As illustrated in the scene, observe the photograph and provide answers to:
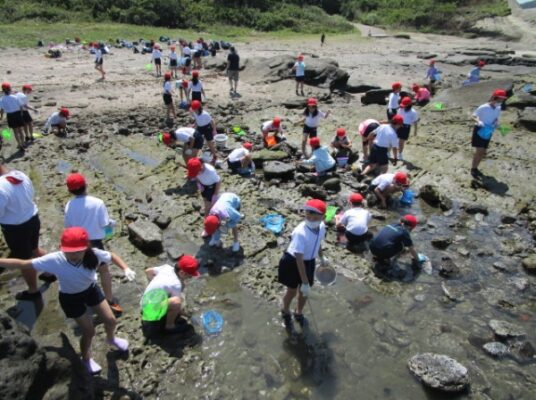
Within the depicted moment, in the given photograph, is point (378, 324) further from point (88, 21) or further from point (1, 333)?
point (88, 21)

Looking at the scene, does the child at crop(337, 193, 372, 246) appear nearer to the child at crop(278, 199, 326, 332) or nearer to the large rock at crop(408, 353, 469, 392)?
the child at crop(278, 199, 326, 332)

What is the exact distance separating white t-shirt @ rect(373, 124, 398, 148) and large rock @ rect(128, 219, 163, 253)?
5.93 metres

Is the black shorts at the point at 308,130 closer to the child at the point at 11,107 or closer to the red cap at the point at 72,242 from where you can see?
the child at the point at 11,107

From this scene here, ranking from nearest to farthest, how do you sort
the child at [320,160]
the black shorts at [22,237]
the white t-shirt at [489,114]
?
the black shorts at [22,237]
the white t-shirt at [489,114]
the child at [320,160]

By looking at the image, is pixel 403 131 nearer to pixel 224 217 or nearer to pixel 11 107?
pixel 224 217

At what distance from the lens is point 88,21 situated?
41031 millimetres

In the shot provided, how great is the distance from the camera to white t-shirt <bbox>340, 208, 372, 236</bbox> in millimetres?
7660

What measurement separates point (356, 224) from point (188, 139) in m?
5.13

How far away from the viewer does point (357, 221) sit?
7680 mm

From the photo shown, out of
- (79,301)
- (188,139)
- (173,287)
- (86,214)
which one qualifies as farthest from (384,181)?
(79,301)

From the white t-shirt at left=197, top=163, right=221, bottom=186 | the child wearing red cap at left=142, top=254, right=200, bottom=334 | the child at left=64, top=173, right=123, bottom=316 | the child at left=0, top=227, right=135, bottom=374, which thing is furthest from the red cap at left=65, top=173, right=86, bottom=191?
the white t-shirt at left=197, top=163, right=221, bottom=186

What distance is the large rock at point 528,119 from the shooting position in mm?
13461

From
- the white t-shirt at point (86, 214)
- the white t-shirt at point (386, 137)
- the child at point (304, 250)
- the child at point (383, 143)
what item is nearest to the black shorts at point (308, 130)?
the child at point (383, 143)

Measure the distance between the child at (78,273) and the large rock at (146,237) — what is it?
271 cm
